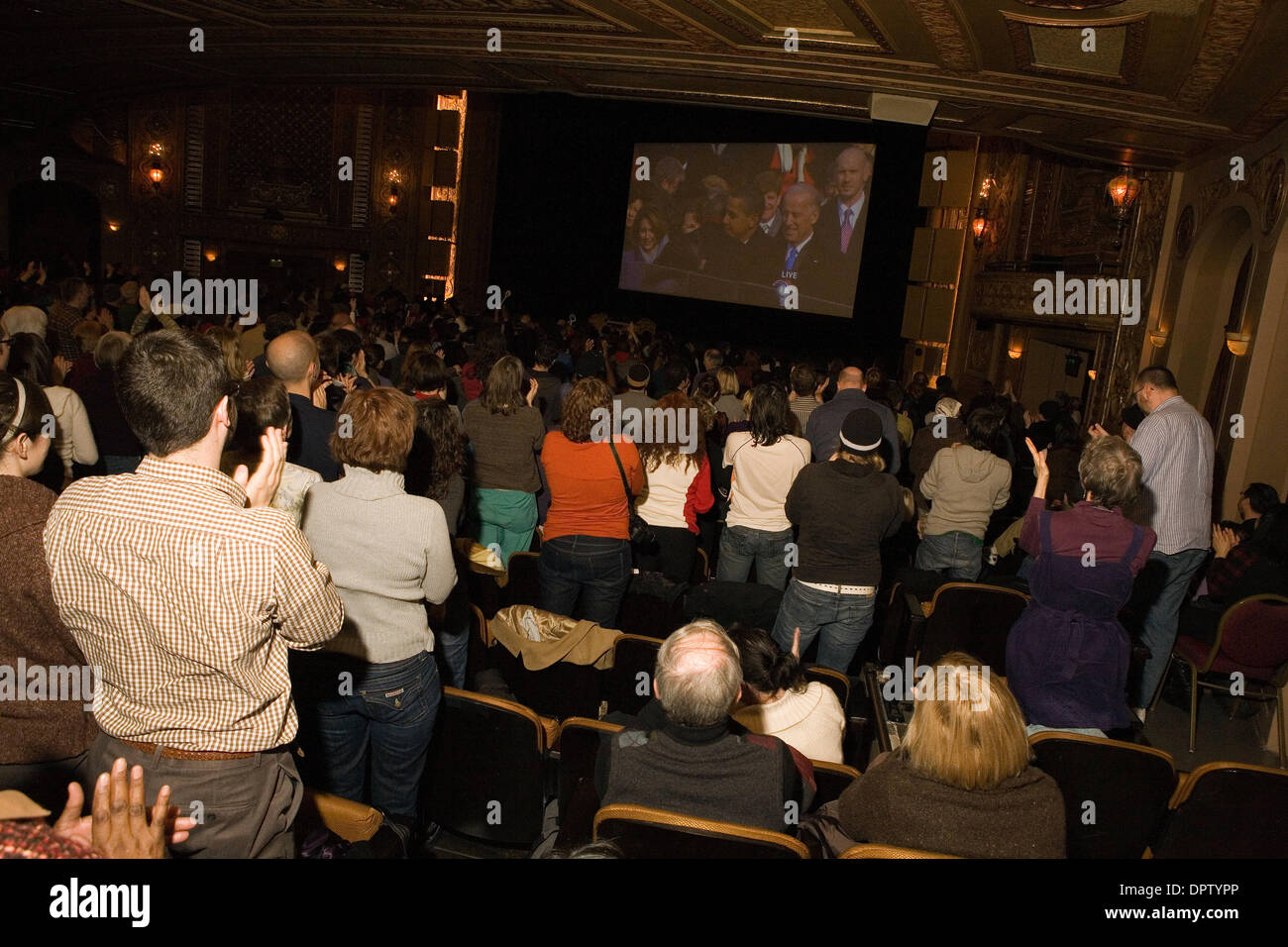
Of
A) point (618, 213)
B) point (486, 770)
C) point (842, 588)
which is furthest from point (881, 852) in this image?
point (618, 213)

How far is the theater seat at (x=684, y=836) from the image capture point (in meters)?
1.72

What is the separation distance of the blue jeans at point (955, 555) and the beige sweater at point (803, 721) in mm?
2299

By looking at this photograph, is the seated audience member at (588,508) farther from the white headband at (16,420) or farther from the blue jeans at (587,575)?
the white headband at (16,420)

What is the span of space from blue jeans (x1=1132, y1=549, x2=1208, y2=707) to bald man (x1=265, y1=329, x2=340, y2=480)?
380 centimetres

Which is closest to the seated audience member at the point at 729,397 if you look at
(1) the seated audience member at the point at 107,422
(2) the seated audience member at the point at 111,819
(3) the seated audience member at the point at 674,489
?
(3) the seated audience member at the point at 674,489

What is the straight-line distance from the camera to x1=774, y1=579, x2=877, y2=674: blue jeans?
358 centimetres

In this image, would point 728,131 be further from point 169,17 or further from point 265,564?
point 265,564

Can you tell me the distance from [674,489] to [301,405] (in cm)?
184

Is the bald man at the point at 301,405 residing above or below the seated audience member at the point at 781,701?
above

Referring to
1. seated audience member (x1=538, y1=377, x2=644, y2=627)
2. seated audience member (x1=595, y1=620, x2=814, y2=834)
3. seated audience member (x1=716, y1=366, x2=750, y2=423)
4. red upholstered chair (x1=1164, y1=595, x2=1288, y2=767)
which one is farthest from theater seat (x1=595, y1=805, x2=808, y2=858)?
seated audience member (x1=716, y1=366, x2=750, y2=423)

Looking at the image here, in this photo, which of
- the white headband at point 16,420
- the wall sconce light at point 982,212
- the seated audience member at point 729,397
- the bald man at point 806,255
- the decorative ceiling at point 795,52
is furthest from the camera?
the bald man at point 806,255

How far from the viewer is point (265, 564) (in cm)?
155

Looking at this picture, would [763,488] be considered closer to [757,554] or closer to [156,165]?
[757,554]

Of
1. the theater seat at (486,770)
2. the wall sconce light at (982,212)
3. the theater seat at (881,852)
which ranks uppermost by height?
the wall sconce light at (982,212)
